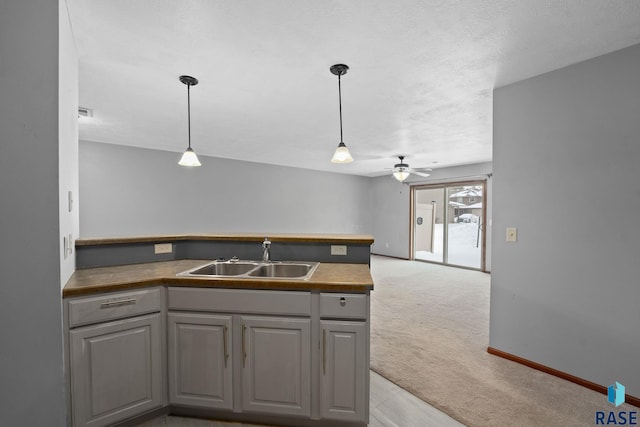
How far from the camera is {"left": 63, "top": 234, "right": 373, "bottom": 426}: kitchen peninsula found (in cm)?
158

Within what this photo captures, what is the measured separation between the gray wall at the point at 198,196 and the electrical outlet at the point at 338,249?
4.22 meters

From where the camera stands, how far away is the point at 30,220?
4.33ft

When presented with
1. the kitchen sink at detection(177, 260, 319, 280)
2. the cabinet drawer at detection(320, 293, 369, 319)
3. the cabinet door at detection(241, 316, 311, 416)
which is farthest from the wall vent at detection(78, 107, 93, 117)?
the cabinet drawer at detection(320, 293, 369, 319)

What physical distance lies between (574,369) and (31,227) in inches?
147

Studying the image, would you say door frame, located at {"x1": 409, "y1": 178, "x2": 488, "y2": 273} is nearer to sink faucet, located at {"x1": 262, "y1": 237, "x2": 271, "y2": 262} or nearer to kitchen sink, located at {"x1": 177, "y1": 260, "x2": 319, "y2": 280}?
kitchen sink, located at {"x1": 177, "y1": 260, "x2": 319, "y2": 280}

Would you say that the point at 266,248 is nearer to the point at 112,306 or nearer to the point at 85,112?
the point at 112,306

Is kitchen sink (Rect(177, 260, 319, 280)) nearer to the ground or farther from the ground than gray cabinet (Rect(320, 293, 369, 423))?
farther from the ground

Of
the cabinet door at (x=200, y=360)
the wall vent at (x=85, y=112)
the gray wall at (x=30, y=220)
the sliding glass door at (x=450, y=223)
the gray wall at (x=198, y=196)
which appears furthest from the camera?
the sliding glass door at (x=450, y=223)

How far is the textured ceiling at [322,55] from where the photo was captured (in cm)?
159

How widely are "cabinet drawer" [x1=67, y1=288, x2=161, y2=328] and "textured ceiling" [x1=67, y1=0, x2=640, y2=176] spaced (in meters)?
1.70

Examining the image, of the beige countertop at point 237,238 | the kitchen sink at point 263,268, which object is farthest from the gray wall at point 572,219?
the kitchen sink at point 263,268

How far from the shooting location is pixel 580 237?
7.00 ft

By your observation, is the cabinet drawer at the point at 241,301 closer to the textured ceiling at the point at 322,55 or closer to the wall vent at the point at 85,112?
the textured ceiling at the point at 322,55

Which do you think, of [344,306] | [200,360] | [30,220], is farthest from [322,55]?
[200,360]
